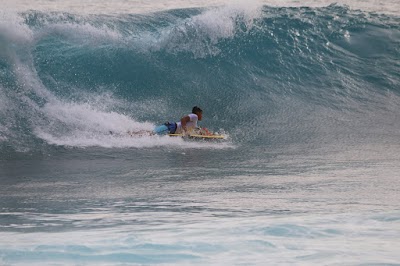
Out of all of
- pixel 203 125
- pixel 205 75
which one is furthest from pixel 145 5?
pixel 203 125

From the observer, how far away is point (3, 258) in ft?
15.6

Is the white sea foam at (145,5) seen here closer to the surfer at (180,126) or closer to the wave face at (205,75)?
the wave face at (205,75)

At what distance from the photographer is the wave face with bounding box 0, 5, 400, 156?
11984mm

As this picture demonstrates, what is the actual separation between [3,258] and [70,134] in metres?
6.68

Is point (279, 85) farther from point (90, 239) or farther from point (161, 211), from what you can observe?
point (90, 239)

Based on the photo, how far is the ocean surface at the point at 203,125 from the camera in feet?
16.9

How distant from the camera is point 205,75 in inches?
591

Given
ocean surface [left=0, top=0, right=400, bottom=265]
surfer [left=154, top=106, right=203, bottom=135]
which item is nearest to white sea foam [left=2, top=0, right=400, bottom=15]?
ocean surface [left=0, top=0, right=400, bottom=265]

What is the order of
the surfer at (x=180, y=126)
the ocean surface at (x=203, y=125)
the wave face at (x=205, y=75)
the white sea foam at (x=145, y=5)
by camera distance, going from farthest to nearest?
the white sea foam at (x=145, y=5) → the wave face at (x=205, y=75) → the surfer at (x=180, y=126) → the ocean surface at (x=203, y=125)

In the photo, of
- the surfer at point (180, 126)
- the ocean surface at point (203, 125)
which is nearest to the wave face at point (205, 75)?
the ocean surface at point (203, 125)

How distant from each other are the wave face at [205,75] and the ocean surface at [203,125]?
0.14 ft

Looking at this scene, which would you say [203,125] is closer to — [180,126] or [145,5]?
[180,126]

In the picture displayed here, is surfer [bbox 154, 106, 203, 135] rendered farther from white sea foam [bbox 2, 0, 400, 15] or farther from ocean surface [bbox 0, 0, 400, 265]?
white sea foam [bbox 2, 0, 400, 15]

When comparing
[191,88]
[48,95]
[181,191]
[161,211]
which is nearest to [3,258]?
[161,211]
